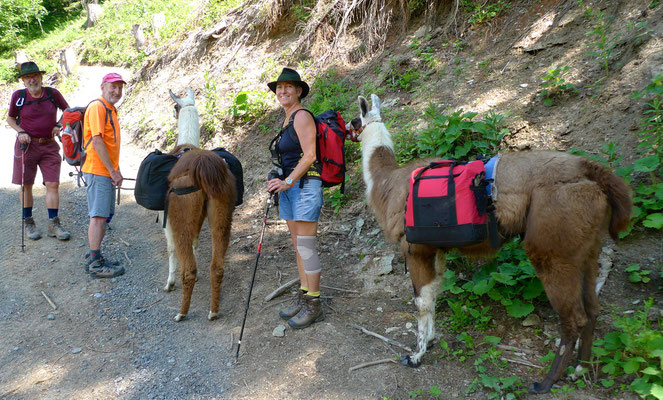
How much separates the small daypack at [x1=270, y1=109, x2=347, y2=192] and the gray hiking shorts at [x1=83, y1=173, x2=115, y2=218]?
2676 mm

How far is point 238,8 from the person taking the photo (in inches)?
454

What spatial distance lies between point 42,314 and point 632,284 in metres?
6.07

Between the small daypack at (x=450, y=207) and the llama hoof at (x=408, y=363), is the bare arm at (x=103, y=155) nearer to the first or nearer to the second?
the small daypack at (x=450, y=207)

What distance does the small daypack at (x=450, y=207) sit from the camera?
317cm

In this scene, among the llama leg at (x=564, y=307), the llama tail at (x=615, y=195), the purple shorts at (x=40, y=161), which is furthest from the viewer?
the purple shorts at (x=40, y=161)

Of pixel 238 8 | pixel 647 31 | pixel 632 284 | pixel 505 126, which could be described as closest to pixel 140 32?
pixel 238 8

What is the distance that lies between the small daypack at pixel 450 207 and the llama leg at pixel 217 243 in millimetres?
2126

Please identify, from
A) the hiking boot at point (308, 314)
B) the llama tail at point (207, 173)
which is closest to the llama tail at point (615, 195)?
the hiking boot at point (308, 314)

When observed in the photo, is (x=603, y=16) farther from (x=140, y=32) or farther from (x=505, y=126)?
(x=140, y=32)

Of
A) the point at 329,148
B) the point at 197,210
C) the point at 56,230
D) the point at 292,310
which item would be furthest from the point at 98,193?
the point at 329,148

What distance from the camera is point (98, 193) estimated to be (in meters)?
5.47

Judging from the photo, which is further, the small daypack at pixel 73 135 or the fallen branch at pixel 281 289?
the small daypack at pixel 73 135

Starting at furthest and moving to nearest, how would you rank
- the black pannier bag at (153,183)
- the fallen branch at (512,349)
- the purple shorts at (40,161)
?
Result: the purple shorts at (40,161), the black pannier bag at (153,183), the fallen branch at (512,349)

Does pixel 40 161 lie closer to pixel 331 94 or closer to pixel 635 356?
pixel 331 94
